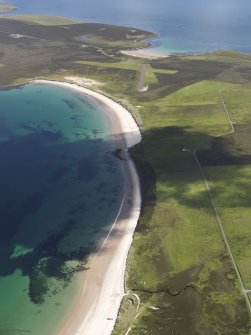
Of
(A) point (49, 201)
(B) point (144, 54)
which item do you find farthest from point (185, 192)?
(B) point (144, 54)

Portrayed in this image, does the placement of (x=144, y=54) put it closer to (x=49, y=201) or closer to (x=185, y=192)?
(x=185, y=192)

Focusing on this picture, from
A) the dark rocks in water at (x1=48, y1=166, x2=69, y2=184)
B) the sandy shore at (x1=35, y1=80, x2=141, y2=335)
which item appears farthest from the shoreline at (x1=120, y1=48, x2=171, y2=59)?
the dark rocks in water at (x1=48, y1=166, x2=69, y2=184)

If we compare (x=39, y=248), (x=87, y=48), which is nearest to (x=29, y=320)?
(x=39, y=248)

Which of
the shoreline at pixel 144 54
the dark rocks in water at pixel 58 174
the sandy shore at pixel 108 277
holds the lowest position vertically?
the sandy shore at pixel 108 277

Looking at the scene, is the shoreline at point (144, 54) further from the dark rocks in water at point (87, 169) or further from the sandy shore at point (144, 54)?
the dark rocks in water at point (87, 169)

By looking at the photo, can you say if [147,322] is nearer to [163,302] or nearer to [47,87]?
[163,302]

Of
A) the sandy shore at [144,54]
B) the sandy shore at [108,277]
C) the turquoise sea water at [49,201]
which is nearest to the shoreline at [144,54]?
the sandy shore at [144,54]

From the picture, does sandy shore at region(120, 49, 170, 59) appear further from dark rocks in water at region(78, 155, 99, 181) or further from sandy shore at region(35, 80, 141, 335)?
sandy shore at region(35, 80, 141, 335)
